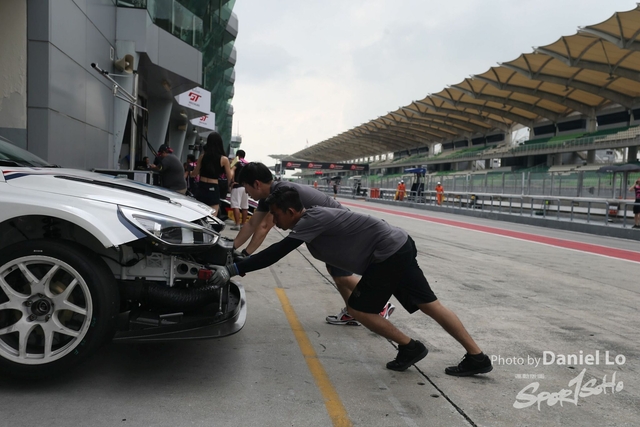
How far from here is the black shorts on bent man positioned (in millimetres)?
3834

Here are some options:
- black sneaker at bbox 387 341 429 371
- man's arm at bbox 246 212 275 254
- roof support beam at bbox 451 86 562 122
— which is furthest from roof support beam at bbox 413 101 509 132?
black sneaker at bbox 387 341 429 371

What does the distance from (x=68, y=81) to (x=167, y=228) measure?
9.15 metres

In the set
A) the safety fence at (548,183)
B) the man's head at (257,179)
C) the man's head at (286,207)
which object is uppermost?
the safety fence at (548,183)

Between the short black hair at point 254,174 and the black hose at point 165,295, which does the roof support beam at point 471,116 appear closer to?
the short black hair at point 254,174

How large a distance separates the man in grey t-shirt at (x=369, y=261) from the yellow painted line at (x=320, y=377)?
0.47 metres

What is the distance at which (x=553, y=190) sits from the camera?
78.8 ft

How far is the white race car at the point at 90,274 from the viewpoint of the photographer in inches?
128

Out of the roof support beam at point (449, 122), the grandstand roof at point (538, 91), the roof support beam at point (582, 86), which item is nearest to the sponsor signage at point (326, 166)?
the grandstand roof at point (538, 91)

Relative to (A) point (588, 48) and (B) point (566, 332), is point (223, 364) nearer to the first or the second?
(B) point (566, 332)

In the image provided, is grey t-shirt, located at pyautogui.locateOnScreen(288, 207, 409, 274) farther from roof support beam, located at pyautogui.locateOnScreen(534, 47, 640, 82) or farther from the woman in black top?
roof support beam, located at pyautogui.locateOnScreen(534, 47, 640, 82)

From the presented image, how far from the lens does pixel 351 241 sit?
12.8ft

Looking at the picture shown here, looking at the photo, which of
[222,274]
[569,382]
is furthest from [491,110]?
[222,274]

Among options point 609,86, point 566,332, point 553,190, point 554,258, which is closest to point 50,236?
point 566,332

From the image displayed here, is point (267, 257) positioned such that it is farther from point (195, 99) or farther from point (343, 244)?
point (195, 99)
